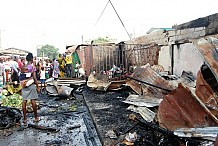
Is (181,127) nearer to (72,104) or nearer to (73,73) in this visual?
(72,104)

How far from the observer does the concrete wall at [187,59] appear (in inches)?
250

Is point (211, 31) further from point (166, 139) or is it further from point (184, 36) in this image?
point (166, 139)

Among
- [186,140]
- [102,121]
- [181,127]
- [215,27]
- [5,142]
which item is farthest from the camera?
[215,27]

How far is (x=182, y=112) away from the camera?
322 cm

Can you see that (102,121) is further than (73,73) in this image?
No

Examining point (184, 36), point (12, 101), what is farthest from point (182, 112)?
point (12, 101)

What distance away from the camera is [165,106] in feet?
11.2

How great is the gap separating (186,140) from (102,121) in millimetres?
2669

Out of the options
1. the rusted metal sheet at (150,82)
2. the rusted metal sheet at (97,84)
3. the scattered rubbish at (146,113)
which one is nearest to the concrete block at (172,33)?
the rusted metal sheet at (150,82)

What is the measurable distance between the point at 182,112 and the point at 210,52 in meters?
1.02

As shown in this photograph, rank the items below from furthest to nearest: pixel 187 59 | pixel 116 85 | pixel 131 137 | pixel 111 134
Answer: pixel 116 85 → pixel 187 59 → pixel 111 134 → pixel 131 137

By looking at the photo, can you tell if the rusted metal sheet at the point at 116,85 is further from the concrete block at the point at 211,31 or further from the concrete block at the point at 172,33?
the concrete block at the point at 211,31

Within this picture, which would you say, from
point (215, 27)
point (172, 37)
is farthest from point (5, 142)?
point (172, 37)

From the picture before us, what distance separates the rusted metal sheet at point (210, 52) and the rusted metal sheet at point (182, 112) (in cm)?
49
